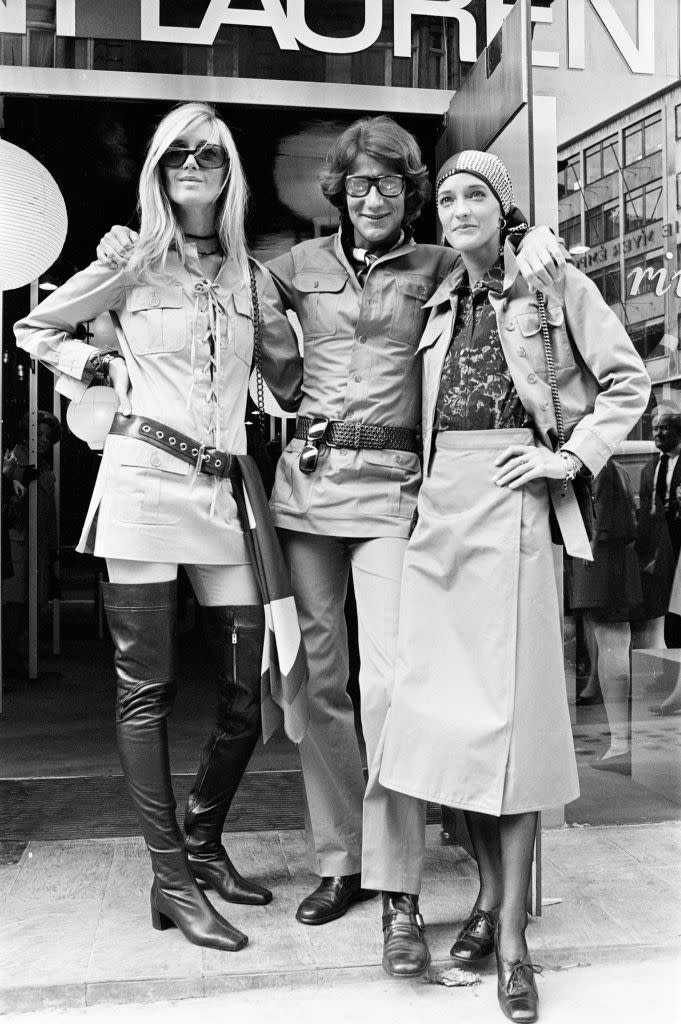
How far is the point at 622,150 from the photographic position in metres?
3.51

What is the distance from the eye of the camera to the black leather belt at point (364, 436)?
8.66 ft

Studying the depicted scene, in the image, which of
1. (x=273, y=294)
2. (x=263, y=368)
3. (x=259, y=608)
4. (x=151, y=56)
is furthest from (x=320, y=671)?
(x=151, y=56)

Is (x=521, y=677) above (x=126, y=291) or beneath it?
beneath

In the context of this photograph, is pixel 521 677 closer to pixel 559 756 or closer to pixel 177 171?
pixel 559 756

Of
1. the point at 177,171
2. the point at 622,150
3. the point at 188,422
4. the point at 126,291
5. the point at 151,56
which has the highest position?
the point at 151,56

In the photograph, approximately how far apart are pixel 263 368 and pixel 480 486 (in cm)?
75

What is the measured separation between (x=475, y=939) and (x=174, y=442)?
4.57ft

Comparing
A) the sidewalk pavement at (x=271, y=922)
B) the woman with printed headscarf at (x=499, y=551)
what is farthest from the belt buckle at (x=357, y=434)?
the sidewalk pavement at (x=271, y=922)

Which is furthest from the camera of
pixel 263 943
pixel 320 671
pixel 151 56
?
pixel 151 56

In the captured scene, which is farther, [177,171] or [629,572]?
[629,572]

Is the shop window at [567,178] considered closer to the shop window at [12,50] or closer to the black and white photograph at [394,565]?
the black and white photograph at [394,565]

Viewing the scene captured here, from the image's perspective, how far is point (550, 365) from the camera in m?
2.36

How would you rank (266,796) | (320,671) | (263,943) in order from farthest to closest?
1. (266,796)
2. (320,671)
3. (263,943)

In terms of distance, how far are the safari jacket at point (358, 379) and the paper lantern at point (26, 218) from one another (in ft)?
5.18
